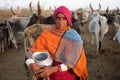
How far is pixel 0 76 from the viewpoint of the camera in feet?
26.2

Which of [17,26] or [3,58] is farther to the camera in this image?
[17,26]

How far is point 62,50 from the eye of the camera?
3.12 meters

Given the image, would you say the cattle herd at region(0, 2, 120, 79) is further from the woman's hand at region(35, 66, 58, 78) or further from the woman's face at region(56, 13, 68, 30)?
the woman's hand at region(35, 66, 58, 78)

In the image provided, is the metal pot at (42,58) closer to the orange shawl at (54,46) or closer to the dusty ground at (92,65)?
the orange shawl at (54,46)

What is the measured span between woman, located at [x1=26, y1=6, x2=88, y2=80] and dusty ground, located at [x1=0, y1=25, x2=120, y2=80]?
4.26 meters

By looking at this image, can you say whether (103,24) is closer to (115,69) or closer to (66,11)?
(115,69)

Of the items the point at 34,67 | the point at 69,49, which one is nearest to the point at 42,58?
the point at 34,67

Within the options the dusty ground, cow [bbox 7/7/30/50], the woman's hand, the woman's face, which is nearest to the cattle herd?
cow [bbox 7/7/30/50]

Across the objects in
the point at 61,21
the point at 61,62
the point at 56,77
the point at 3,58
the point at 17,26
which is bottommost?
the point at 3,58

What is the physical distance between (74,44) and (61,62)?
0.27 metres

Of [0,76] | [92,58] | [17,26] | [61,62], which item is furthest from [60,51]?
[17,26]

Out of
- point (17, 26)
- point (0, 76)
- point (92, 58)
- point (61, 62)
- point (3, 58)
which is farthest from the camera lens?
point (17, 26)

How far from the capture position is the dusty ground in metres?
7.62

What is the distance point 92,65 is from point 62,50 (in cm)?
575
